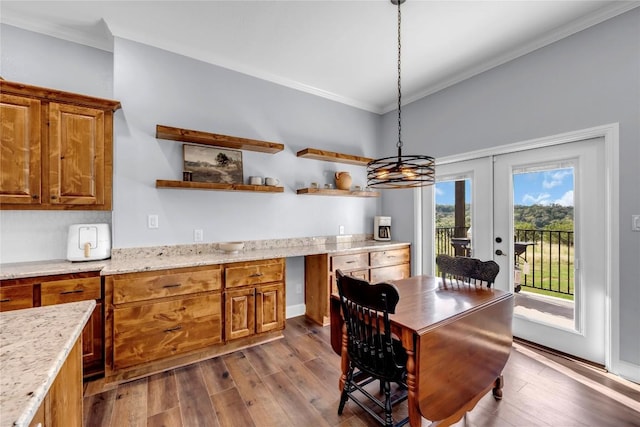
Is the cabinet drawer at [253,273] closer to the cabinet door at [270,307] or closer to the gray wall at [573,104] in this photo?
the cabinet door at [270,307]

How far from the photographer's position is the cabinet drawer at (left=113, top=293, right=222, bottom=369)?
221 centimetres

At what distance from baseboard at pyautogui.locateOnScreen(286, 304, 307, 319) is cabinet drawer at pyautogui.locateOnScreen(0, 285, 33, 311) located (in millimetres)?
2358

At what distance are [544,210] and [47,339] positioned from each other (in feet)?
12.0

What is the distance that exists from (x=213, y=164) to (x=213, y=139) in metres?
0.30

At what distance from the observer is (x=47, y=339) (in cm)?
93

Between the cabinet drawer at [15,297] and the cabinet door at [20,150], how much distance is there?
703 mm

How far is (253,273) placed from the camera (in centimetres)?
276

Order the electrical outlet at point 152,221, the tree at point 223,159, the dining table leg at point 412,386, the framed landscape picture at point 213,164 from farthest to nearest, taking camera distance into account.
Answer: the tree at point 223,159 → the framed landscape picture at point 213,164 → the electrical outlet at point 152,221 → the dining table leg at point 412,386

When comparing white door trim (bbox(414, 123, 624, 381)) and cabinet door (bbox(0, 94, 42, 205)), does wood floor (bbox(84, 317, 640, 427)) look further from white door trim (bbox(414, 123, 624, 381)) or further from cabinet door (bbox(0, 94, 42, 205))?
cabinet door (bbox(0, 94, 42, 205))

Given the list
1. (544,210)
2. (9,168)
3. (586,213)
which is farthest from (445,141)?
(9,168)

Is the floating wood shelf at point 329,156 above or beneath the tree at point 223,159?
above

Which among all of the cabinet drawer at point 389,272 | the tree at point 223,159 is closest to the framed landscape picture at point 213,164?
the tree at point 223,159

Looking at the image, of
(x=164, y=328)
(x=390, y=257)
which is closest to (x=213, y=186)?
(x=164, y=328)

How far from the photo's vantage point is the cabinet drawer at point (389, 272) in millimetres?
3654
